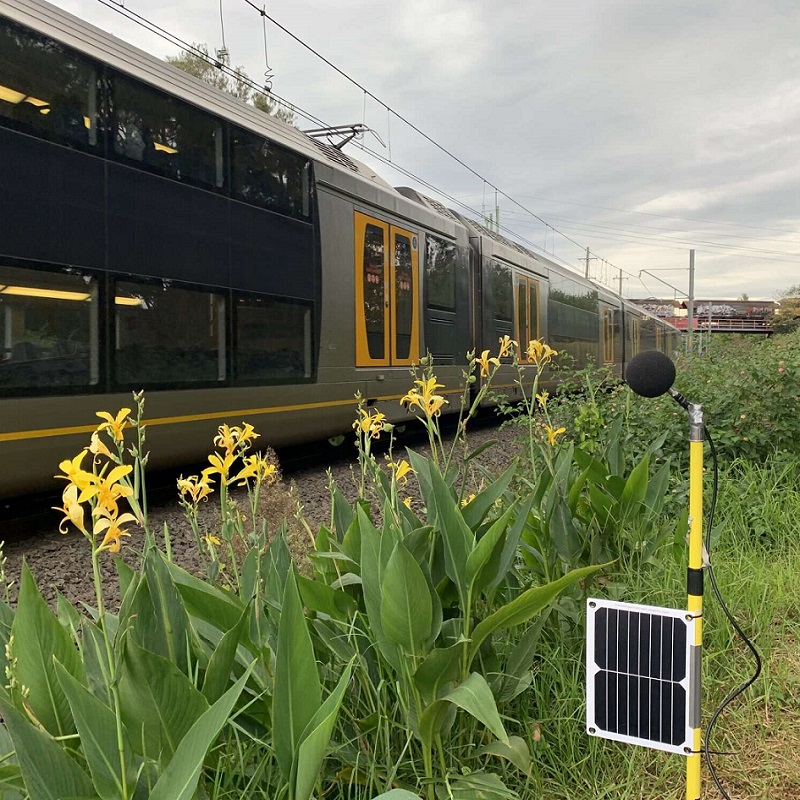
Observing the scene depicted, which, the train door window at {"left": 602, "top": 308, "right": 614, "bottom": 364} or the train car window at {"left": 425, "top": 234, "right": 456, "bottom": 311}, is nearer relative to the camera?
the train car window at {"left": 425, "top": 234, "right": 456, "bottom": 311}

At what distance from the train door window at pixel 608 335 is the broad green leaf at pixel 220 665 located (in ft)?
63.0

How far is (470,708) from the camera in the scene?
4.72 ft

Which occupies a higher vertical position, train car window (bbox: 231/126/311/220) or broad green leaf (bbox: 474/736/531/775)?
train car window (bbox: 231/126/311/220)

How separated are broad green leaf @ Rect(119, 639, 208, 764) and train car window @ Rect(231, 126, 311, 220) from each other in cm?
510

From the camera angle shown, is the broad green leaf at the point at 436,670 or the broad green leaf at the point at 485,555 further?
the broad green leaf at the point at 485,555

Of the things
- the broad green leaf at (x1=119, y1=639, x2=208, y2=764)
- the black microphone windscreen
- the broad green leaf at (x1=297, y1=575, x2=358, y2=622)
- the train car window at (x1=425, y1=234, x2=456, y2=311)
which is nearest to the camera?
the broad green leaf at (x1=119, y1=639, x2=208, y2=764)

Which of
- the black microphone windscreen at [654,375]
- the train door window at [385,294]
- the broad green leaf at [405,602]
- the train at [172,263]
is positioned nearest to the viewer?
the broad green leaf at [405,602]

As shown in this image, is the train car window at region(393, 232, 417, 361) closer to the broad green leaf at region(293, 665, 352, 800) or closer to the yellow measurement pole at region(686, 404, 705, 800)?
the yellow measurement pole at region(686, 404, 705, 800)

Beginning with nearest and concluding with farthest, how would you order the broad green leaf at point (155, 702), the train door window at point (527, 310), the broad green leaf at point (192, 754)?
the broad green leaf at point (192, 754) < the broad green leaf at point (155, 702) < the train door window at point (527, 310)

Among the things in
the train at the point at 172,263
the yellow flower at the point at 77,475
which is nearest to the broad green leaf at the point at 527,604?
the yellow flower at the point at 77,475

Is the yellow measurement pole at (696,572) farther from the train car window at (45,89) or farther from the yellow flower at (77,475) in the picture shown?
the train car window at (45,89)

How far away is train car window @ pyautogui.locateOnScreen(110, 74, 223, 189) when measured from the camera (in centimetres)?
489

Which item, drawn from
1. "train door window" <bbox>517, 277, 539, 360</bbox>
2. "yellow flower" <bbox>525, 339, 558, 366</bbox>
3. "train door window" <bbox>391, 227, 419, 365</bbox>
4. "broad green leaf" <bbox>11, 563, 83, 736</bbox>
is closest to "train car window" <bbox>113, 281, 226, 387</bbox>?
"train door window" <bbox>391, 227, 419, 365</bbox>

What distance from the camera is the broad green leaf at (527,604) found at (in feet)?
5.26
